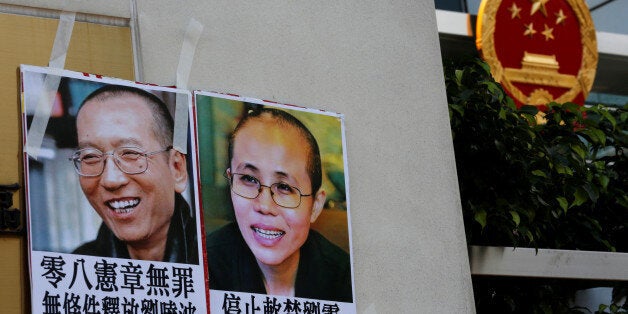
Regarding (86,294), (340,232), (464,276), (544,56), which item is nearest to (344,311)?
(340,232)

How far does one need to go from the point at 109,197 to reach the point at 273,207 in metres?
1.00

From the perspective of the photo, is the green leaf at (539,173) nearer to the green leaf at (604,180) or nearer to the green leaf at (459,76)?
the green leaf at (604,180)

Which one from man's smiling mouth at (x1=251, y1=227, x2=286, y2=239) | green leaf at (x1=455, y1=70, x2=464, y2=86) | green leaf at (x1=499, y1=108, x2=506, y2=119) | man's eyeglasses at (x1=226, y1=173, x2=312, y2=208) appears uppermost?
green leaf at (x1=455, y1=70, x2=464, y2=86)

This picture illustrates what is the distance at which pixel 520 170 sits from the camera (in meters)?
7.79

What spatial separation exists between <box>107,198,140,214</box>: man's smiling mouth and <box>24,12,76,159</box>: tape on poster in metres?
0.46

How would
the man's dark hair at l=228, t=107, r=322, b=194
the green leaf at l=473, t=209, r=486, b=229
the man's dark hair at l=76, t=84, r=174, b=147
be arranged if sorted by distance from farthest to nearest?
1. the green leaf at l=473, t=209, r=486, b=229
2. the man's dark hair at l=228, t=107, r=322, b=194
3. the man's dark hair at l=76, t=84, r=174, b=147

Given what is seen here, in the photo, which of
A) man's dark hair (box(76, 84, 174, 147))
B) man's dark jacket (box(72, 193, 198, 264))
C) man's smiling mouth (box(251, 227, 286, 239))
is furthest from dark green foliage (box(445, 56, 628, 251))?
man's dark hair (box(76, 84, 174, 147))

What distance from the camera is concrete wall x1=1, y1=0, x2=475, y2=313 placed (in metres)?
6.47

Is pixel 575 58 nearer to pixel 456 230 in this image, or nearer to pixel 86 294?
pixel 456 230

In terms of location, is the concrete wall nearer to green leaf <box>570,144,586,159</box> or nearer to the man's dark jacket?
the man's dark jacket

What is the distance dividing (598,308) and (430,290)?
2250 millimetres

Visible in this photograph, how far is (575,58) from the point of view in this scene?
10.5 m

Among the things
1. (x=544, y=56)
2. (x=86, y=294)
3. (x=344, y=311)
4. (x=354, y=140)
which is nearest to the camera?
(x=86, y=294)

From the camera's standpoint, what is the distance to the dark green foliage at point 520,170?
7723 millimetres
